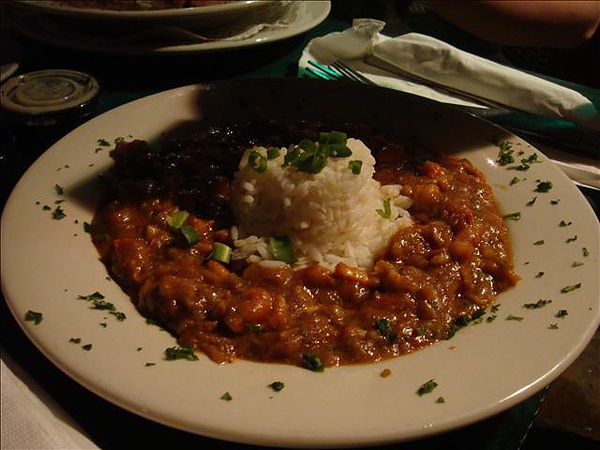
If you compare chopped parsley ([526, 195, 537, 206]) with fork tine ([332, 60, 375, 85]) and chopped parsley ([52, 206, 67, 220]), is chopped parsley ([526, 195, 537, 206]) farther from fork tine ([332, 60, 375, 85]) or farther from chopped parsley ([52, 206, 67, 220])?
chopped parsley ([52, 206, 67, 220])

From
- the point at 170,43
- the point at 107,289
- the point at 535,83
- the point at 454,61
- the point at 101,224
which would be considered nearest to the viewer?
the point at 107,289

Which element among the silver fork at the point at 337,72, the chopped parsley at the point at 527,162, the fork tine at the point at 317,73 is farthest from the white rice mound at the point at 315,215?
the fork tine at the point at 317,73

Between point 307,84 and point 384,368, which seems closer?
point 384,368

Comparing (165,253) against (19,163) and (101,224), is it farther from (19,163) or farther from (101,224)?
(19,163)

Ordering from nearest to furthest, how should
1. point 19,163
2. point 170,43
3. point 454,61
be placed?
point 19,163, point 454,61, point 170,43

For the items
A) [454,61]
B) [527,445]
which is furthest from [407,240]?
[454,61]

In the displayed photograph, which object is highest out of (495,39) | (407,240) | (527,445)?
(495,39)

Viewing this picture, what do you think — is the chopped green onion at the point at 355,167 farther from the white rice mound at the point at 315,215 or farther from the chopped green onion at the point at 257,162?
the chopped green onion at the point at 257,162
